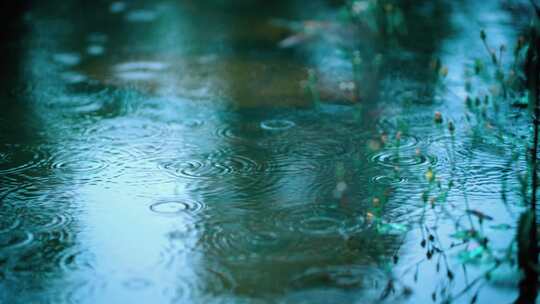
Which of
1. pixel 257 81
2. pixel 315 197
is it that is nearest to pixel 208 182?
pixel 315 197

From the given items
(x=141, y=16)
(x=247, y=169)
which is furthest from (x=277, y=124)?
(x=141, y=16)

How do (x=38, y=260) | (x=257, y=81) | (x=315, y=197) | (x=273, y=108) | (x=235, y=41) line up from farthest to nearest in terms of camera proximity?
(x=235, y=41), (x=257, y=81), (x=273, y=108), (x=315, y=197), (x=38, y=260)

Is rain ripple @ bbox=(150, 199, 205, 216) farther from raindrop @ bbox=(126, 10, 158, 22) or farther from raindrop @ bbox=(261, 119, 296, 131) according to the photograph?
raindrop @ bbox=(126, 10, 158, 22)

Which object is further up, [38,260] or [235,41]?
[235,41]

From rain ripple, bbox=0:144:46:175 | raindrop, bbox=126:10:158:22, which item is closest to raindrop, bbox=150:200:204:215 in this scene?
rain ripple, bbox=0:144:46:175

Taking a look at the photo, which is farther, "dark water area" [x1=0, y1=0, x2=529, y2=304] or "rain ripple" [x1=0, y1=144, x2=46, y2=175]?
"rain ripple" [x1=0, y1=144, x2=46, y2=175]

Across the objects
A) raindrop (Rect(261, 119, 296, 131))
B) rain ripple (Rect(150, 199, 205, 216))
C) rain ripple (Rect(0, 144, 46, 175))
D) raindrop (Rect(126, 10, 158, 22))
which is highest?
raindrop (Rect(126, 10, 158, 22))

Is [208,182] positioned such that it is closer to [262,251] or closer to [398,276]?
[262,251]

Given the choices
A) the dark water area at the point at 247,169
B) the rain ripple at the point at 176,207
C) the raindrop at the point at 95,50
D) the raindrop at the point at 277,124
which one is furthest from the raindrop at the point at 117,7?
the rain ripple at the point at 176,207
